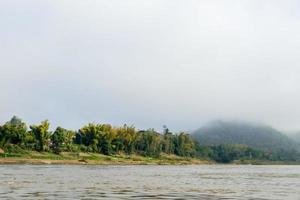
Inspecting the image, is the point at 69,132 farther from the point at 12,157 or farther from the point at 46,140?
the point at 12,157

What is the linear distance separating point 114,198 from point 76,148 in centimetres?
14904

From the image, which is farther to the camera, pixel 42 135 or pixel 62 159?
pixel 42 135

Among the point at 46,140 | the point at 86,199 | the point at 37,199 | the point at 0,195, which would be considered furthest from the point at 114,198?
the point at 46,140

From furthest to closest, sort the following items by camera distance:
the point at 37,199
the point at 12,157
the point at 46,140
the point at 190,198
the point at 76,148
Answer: the point at 76,148 → the point at 46,140 → the point at 12,157 → the point at 190,198 → the point at 37,199

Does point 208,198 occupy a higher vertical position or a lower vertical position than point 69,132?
lower

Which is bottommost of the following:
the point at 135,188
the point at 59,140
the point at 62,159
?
the point at 135,188

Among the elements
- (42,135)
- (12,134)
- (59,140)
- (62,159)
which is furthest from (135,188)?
(59,140)

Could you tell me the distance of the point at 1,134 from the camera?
504ft

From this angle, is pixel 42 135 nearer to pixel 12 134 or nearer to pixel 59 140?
pixel 59 140

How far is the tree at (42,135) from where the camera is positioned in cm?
16550

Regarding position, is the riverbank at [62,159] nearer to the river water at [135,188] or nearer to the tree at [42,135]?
the tree at [42,135]

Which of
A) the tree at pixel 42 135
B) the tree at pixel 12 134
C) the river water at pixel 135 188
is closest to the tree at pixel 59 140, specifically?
the tree at pixel 42 135

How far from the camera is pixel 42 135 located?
166 m

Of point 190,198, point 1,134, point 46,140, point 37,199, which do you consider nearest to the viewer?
point 37,199
